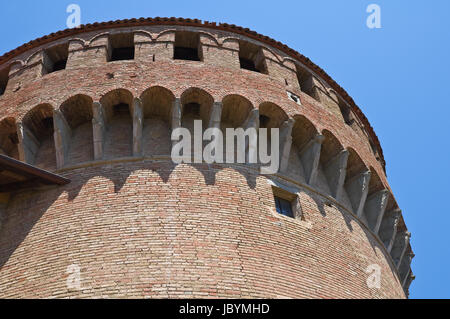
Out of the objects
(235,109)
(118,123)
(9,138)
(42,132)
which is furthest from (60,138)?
(235,109)

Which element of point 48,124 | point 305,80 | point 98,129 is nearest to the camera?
point 98,129

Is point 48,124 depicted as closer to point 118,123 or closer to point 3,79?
point 118,123

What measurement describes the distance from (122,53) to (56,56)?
1.71 metres

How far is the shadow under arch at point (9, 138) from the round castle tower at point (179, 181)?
1.2 inches

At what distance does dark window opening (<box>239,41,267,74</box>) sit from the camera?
14.0 metres

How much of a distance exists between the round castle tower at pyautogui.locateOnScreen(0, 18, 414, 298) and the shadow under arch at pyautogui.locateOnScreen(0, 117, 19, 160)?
0.03m

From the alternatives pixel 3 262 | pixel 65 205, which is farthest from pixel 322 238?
pixel 3 262

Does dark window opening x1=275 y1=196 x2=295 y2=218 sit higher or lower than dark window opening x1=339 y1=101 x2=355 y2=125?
lower

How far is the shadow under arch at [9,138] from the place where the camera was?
38.6 ft

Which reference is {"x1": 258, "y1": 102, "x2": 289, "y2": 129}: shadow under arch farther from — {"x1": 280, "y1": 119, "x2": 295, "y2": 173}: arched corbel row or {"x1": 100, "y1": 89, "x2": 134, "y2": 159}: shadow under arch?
{"x1": 100, "y1": 89, "x2": 134, "y2": 159}: shadow under arch

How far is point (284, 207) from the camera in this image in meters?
10.9

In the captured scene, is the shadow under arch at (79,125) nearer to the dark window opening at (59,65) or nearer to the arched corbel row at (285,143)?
the dark window opening at (59,65)

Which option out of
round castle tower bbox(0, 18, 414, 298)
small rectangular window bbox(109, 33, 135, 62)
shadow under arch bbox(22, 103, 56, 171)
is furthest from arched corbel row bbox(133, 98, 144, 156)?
small rectangular window bbox(109, 33, 135, 62)

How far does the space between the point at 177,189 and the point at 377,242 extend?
5.48 meters
